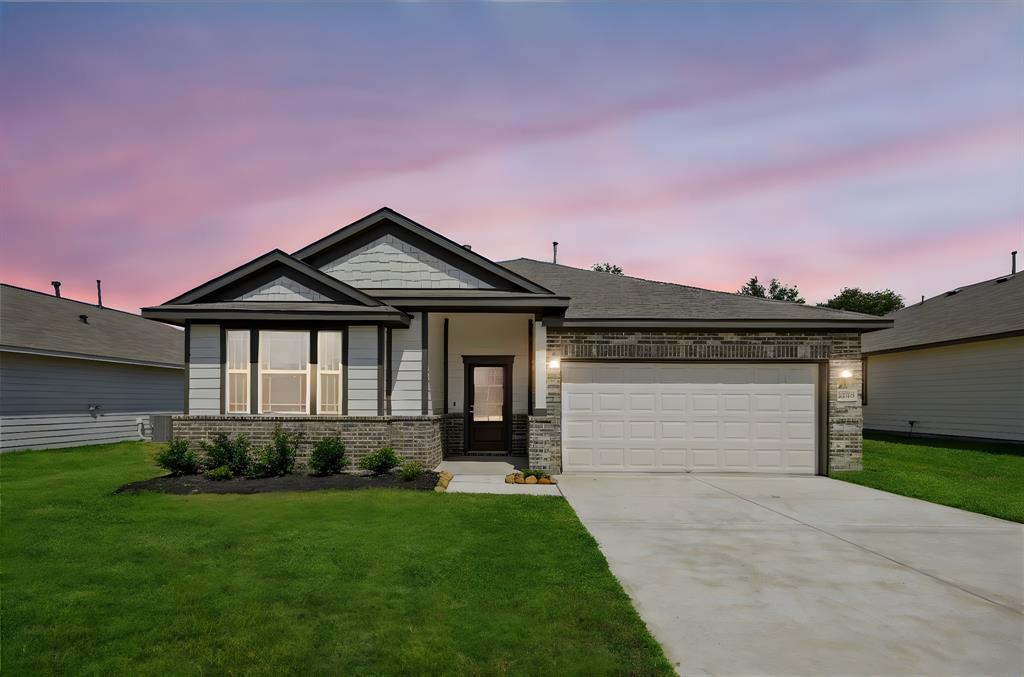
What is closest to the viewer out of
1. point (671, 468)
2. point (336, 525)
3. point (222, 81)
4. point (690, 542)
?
point (690, 542)

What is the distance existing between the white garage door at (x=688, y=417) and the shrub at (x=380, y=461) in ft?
12.1

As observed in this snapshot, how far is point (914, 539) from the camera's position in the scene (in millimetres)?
6918

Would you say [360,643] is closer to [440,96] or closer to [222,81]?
[440,96]

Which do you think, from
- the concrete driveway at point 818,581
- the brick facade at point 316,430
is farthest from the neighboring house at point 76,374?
the concrete driveway at point 818,581

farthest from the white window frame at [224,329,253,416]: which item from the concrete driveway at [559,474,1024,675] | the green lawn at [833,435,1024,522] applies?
the green lawn at [833,435,1024,522]

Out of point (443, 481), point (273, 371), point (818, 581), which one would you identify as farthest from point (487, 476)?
point (818, 581)

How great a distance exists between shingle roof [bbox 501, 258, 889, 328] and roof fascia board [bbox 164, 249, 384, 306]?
14.7 ft

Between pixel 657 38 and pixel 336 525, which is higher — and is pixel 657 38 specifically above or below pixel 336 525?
above

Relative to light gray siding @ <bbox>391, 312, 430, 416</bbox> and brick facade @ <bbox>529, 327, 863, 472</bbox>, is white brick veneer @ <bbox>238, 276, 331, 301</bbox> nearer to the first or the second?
light gray siding @ <bbox>391, 312, 430, 416</bbox>

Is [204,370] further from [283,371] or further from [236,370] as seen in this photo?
[283,371]

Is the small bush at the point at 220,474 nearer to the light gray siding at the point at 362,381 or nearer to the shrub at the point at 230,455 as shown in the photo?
the shrub at the point at 230,455

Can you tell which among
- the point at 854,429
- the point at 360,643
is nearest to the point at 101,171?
the point at 360,643

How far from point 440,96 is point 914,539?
10422mm

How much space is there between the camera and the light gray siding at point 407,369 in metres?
11.5
